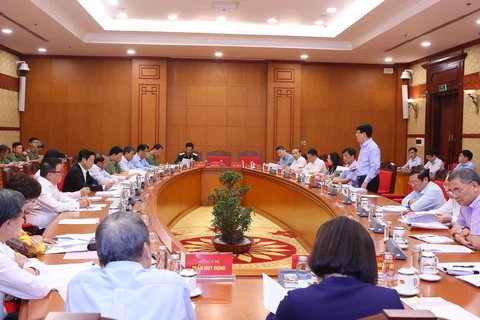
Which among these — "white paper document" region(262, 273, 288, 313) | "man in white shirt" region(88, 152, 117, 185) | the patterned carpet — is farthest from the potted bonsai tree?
"white paper document" region(262, 273, 288, 313)

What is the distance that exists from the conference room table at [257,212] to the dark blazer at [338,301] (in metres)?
0.45

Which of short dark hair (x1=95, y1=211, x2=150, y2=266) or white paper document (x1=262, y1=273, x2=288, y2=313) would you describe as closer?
short dark hair (x1=95, y1=211, x2=150, y2=266)

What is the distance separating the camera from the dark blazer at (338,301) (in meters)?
1.26

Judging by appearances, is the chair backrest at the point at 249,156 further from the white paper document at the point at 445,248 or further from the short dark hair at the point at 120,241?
the short dark hair at the point at 120,241

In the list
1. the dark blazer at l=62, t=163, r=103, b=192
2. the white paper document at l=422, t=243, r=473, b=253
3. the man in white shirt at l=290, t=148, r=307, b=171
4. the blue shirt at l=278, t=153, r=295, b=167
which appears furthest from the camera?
the blue shirt at l=278, t=153, r=295, b=167

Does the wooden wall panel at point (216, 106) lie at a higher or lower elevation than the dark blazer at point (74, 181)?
higher

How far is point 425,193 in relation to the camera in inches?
158

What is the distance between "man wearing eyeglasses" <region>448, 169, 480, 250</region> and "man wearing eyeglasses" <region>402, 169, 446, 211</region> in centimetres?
93

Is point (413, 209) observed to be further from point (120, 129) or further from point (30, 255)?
point (120, 129)

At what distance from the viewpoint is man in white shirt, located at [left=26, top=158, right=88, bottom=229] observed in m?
3.70

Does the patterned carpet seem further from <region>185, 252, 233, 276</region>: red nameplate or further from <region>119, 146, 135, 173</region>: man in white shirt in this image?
<region>185, 252, 233, 276</region>: red nameplate

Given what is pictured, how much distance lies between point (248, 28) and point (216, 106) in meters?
2.44

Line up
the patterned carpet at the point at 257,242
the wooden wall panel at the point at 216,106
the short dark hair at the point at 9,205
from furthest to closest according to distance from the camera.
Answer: the wooden wall panel at the point at 216,106, the patterned carpet at the point at 257,242, the short dark hair at the point at 9,205

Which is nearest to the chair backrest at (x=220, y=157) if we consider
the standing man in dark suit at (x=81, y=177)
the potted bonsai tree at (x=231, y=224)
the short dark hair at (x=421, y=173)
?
the standing man in dark suit at (x=81, y=177)
